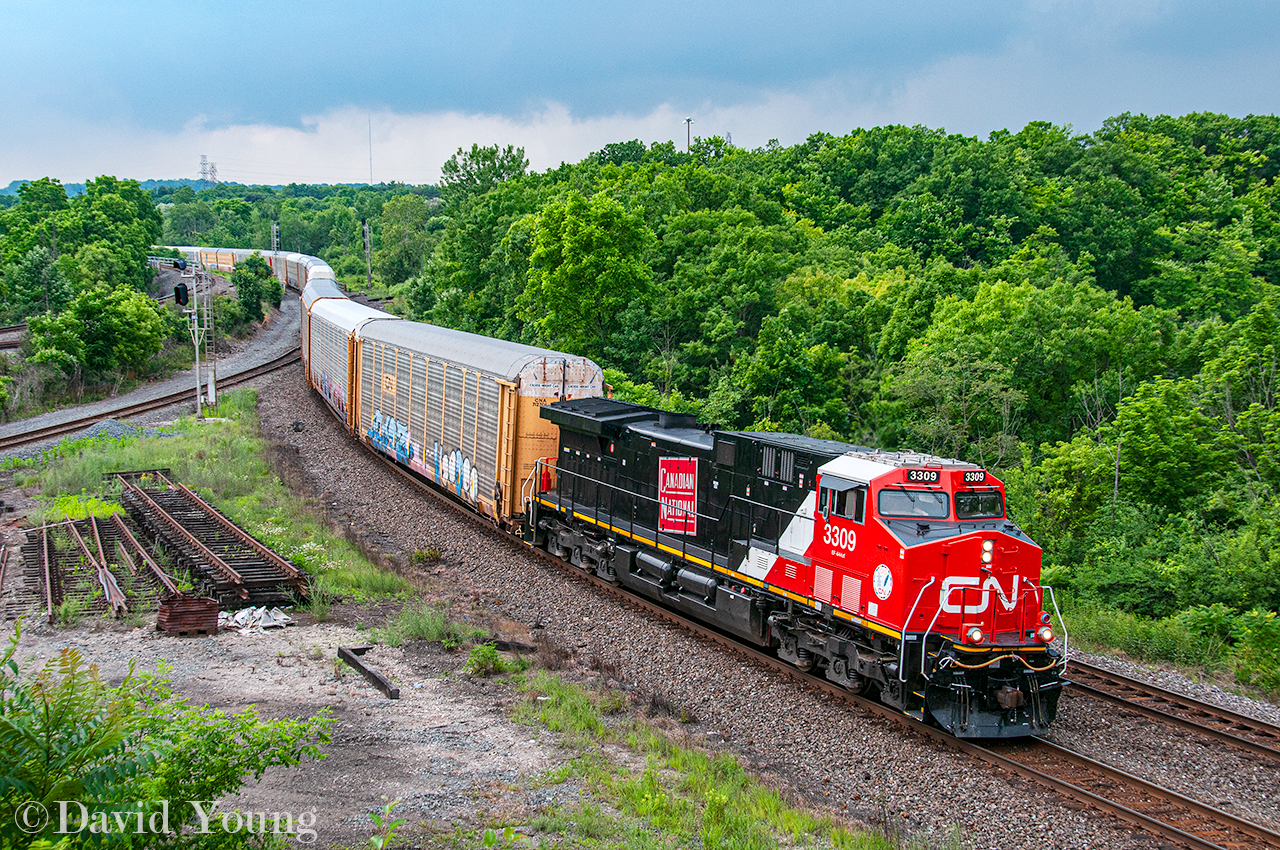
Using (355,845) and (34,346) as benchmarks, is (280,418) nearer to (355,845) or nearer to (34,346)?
(34,346)

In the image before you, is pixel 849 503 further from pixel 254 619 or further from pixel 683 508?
pixel 254 619

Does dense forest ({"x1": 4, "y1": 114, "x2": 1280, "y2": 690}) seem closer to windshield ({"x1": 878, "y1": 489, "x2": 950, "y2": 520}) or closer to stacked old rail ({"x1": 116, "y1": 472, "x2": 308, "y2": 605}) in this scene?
windshield ({"x1": 878, "y1": 489, "x2": 950, "y2": 520})

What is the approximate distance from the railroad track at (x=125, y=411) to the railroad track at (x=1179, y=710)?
97.4 feet

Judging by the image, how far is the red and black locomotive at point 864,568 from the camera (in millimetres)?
10047

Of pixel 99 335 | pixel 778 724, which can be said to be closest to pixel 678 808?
pixel 778 724

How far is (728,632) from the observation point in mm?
13680

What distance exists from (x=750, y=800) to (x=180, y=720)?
5319mm

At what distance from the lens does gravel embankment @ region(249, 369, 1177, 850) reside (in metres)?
8.56

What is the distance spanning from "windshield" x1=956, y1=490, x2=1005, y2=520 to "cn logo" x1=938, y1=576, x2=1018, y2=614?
0.85 metres

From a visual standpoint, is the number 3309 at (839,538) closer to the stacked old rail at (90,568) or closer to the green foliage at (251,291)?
the stacked old rail at (90,568)

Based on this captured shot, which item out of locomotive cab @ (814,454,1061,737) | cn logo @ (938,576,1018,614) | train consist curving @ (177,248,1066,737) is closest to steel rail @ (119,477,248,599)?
train consist curving @ (177,248,1066,737)

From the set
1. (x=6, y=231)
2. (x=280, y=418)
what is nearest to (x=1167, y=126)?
(x=280, y=418)

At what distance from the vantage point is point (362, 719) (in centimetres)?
1002
